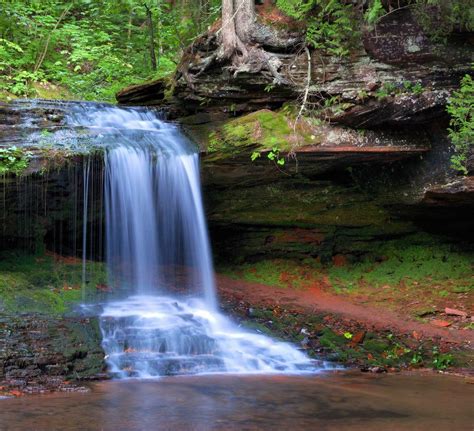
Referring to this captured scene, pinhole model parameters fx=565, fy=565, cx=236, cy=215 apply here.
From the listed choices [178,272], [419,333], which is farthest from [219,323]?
[419,333]

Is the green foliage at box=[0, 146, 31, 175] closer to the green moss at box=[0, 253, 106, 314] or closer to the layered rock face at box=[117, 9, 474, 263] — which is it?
the green moss at box=[0, 253, 106, 314]

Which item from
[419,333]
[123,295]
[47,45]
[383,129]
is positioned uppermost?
[47,45]

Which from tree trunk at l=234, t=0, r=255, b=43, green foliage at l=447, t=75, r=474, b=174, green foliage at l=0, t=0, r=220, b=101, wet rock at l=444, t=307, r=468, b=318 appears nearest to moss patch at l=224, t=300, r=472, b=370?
wet rock at l=444, t=307, r=468, b=318

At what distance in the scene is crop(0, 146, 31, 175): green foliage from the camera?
8.59 meters

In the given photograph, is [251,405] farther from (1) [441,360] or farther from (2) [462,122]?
(2) [462,122]

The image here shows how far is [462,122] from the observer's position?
8.62 m

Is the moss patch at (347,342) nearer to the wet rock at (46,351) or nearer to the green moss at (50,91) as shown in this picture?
the wet rock at (46,351)

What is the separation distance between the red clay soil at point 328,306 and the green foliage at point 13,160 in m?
4.02

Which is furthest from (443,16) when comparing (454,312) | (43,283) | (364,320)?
(43,283)

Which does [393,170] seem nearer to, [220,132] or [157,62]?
[220,132]

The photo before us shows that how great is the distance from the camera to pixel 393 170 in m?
10.1

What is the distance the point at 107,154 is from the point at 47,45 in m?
7.82

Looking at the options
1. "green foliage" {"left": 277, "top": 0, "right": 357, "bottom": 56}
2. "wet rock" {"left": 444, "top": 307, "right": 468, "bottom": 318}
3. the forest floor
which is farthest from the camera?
"wet rock" {"left": 444, "top": 307, "right": 468, "bottom": 318}

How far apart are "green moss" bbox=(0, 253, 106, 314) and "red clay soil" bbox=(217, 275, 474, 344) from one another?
247cm
